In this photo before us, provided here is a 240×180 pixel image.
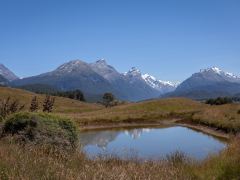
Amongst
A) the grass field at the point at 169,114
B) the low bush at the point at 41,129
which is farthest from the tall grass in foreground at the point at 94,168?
the grass field at the point at 169,114

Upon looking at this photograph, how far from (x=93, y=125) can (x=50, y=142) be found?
48450mm

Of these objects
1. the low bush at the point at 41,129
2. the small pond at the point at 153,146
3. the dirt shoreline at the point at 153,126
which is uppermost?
the low bush at the point at 41,129

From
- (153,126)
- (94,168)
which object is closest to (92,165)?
(94,168)

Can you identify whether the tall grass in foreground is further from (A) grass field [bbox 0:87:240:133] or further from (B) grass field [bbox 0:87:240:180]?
(A) grass field [bbox 0:87:240:133]

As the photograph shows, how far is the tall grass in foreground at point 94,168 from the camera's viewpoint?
7.91 metres

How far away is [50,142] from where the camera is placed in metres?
14.2

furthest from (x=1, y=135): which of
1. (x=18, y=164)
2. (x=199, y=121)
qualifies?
(x=199, y=121)

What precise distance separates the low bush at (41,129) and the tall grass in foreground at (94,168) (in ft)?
4.39

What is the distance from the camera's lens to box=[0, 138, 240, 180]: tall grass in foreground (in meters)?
7.91

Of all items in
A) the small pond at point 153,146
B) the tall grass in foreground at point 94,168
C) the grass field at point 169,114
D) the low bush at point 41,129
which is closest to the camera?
the tall grass in foreground at point 94,168

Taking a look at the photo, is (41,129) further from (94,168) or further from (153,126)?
(153,126)

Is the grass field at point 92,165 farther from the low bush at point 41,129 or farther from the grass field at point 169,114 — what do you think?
the grass field at point 169,114

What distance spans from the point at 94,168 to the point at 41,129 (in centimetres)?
550

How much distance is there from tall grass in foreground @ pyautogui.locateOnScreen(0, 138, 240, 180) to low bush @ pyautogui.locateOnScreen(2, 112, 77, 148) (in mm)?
1339
